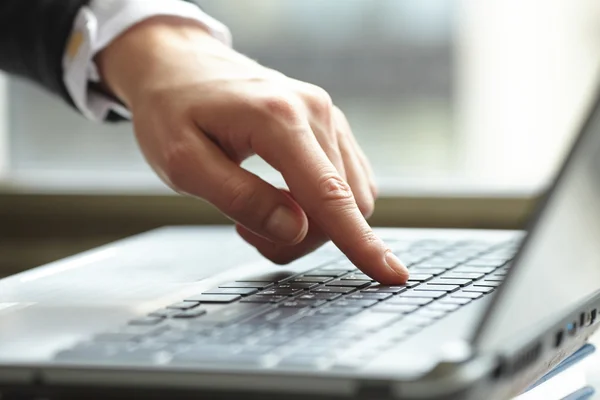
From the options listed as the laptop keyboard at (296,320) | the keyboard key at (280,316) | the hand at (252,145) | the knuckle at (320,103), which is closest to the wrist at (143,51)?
the hand at (252,145)

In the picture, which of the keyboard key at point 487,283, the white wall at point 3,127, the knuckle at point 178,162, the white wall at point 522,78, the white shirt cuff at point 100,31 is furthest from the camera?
the white wall at point 3,127

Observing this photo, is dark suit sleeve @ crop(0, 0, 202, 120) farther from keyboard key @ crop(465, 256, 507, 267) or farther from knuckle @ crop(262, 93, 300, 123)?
keyboard key @ crop(465, 256, 507, 267)

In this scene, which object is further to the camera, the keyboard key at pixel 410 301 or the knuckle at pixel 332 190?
the knuckle at pixel 332 190

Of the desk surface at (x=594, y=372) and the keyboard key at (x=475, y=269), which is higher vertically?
the keyboard key at (x=475, y=269)

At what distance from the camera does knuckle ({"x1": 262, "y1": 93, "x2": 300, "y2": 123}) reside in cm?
66

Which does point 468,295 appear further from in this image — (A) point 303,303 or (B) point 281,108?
(B) point 281,108

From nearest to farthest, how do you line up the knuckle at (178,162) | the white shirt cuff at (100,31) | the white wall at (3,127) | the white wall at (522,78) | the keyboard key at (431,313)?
the keyboard key at (431,313) < the knuckle at (178,162) < the white shirt cuff at (100,31) < the white wall at (522,78) < the white wall at (3,127)

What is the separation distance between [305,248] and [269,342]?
1.03ft

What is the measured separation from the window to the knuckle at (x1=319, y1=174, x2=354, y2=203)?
3.47 feet

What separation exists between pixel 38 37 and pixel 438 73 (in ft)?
3.37

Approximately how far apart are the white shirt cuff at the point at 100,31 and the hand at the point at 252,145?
3cm

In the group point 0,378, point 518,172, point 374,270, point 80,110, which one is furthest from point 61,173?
point 0,378

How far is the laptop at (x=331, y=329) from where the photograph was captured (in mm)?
365

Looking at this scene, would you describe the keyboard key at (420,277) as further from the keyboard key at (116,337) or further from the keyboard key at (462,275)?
the keyboard key at (116,337)
